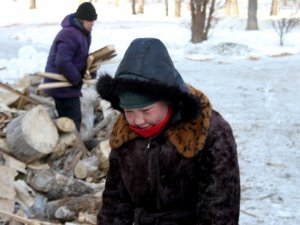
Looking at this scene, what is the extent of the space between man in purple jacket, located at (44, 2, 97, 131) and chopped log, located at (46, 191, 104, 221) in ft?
4.29

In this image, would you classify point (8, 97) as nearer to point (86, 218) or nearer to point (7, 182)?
point (7, 182)

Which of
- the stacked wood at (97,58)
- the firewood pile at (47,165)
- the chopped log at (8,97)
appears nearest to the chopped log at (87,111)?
the firewood pile at (47,165)

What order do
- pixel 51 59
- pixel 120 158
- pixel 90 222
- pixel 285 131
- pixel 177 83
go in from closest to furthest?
1. pixel 177 83
2. pixel 120 158
3. pixel 90 222
4. pixel 51 59
5. pixel 285 131

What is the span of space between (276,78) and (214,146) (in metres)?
9.63

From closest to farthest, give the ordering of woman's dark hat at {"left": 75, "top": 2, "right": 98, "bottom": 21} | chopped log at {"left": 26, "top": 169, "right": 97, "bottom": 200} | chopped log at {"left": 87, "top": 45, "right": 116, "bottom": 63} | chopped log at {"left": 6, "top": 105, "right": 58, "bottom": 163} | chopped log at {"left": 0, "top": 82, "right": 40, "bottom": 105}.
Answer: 1. chopped log at {"left": 26, "top": 169, "right": 97, "bottom": 200}
2. chopped log at {"left": 6, "top": 105, "right": 58, "bottom": 163}
3. woman's dark hat at {"left": 75, "top": 2, "right": 98, "bottom": 21}
4. chopped log at {"left": 0, "top": 82, "right": 40, "bottom": 105}
5. chopped log at {"left": 87, "top": 45, "right": 116, "bottom": 63}

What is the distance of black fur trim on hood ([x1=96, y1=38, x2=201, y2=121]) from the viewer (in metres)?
2.12

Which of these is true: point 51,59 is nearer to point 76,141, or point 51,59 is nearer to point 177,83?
point 76,141

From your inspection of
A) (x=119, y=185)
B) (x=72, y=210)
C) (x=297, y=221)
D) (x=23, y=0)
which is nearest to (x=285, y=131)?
(x=297, y=221)

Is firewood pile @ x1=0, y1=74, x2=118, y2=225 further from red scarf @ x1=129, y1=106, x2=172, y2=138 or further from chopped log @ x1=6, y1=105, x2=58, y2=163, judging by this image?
red scarf @ x1=129, y1=106, x2=172, y2=138

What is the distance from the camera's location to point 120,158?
236 centimetres

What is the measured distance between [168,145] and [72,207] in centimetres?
268

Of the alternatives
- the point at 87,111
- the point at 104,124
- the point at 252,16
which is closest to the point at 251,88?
the point at 87,111

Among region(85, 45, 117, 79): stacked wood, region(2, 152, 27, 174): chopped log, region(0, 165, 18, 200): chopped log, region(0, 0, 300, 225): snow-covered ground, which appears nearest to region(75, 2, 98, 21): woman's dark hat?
region(85, 45, 117, 79): stacked wood

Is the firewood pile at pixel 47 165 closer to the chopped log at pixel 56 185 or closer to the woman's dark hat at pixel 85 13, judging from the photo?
the chopped log at pixel 56 185
